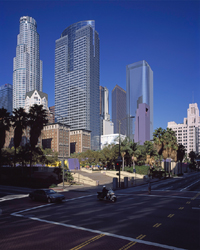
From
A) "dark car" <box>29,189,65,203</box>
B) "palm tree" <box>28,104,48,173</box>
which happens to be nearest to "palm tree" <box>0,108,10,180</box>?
"palm tree" <box>28,104,48,173</box>

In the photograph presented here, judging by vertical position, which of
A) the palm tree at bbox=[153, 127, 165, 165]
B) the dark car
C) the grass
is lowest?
the grass

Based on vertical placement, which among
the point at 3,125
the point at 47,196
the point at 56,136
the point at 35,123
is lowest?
the point at 47,196

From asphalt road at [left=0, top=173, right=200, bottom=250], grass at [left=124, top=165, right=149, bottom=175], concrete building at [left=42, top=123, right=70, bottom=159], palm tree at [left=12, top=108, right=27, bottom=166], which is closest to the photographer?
asphalt road at [left=0, top=173, right=200, bottom=250]

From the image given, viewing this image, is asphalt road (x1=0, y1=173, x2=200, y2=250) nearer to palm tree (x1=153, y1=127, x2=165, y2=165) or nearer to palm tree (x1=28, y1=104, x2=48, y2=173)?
palm tree (x1=28, y1=104, x2=48, y2=173)

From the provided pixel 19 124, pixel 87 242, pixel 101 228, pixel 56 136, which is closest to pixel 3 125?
pixel 19 124

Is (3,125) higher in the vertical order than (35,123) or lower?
lower

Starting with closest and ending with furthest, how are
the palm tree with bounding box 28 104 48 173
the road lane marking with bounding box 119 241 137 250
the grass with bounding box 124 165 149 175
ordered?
the road lane marking with bounding box 119 241 137 250, the palm tree with bounding box 28 104 48 173, the grass with bounding box 124 165 149 175

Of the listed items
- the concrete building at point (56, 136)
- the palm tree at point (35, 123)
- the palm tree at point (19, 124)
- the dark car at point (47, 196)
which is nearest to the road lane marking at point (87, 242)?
the dark car at point (47, 196)

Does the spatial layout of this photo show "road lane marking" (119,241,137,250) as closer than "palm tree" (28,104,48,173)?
Yes

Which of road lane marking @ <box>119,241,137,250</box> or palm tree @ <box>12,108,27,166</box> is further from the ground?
palm tree @ <box>12,108,27,166</box>

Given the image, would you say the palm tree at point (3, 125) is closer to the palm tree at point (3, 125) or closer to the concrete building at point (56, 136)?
the palm tree at point (3, 125)

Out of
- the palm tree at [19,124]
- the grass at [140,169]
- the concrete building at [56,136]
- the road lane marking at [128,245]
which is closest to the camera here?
the road lane marking at [128,245]

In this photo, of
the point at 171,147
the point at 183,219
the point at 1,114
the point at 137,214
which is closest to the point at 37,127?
the point at 1,114

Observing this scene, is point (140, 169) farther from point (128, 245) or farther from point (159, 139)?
point (128, 245)
